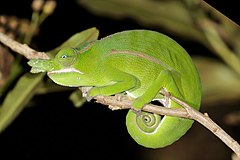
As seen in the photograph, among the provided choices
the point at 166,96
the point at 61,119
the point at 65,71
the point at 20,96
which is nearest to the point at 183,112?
the point at 166,96

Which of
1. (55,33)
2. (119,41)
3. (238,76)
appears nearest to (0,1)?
(55,33)

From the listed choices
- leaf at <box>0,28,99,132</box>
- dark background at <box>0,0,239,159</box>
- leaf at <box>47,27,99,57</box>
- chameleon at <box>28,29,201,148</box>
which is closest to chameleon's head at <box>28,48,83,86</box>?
chameleon at <box>28,29,201,148</box>

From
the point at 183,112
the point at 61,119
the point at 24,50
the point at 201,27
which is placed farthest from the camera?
the point at 61,119

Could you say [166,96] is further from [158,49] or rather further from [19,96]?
[19,96]

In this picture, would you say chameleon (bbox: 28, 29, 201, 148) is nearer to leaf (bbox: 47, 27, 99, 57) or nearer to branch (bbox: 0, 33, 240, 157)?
branch (bbox: 0, 33, 240, 157)

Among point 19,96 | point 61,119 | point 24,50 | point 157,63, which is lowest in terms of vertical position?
point 61,119

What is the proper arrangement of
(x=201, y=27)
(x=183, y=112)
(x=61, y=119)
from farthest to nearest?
(x=61, y=119), (x=201, y=27), (x=183, y=112)

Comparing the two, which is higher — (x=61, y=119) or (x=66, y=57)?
(x=66, y=57)
